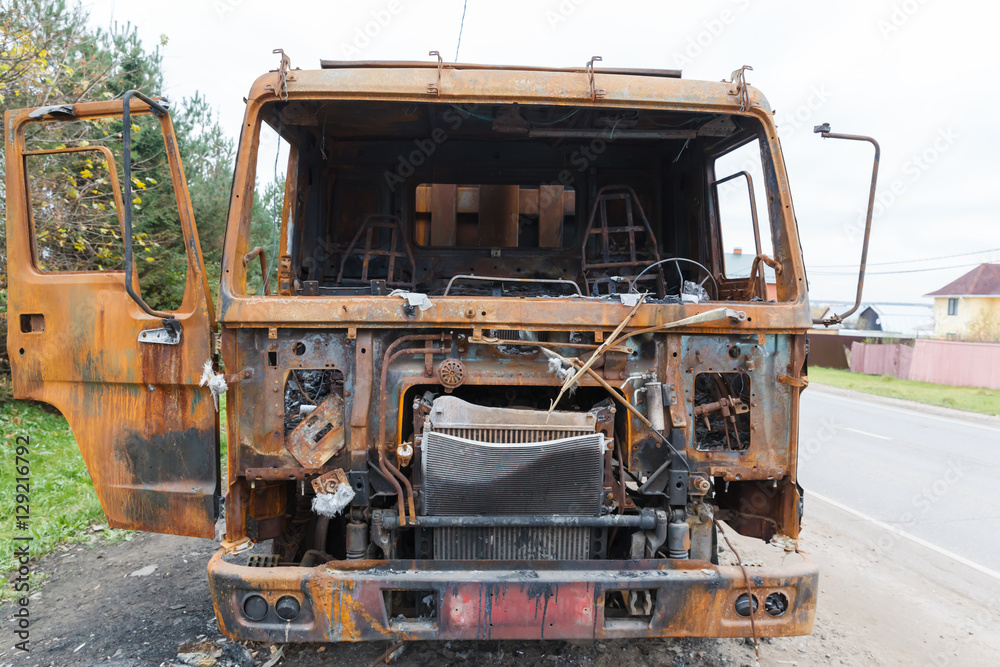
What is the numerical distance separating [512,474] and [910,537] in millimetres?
4385

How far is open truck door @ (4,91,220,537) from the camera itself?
282 cm

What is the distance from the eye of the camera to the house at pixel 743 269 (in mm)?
3537

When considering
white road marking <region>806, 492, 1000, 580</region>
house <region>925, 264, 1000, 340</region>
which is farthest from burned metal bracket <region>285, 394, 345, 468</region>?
house <region>925, 264, 1000, 340</region>

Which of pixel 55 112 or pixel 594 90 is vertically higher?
pixel 594 90

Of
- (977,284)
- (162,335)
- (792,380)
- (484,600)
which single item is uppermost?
(977,284)

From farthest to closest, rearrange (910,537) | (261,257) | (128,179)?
(910,537)
(261,257)
(128,179)

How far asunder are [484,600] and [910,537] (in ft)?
14.6

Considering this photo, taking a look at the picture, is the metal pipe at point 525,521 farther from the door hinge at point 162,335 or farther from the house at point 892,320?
the house at point 892,320

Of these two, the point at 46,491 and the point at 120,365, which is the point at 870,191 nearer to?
the point at 120,365

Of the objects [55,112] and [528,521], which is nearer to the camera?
[528,521]

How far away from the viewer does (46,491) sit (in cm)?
577

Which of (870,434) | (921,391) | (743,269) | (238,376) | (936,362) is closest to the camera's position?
(238,376)

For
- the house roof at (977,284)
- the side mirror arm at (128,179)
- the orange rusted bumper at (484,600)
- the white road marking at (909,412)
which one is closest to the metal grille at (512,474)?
the orange rusted bumper at (484,600)

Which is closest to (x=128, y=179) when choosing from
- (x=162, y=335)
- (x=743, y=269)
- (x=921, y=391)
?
(x=162, y=335)
